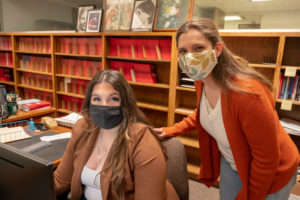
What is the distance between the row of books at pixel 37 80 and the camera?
4.05 m

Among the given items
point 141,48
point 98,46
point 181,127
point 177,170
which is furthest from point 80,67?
point 177,170

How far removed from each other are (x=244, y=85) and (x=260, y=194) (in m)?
0.56

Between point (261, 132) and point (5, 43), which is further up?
point (5, 43)

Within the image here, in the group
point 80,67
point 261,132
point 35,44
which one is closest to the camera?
point 261,132

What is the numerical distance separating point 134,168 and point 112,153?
14cm

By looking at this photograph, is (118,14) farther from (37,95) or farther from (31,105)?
(37,95)

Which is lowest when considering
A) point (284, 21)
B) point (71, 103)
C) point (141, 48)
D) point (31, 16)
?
point (71, 103)

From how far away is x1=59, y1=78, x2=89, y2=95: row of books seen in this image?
364cm

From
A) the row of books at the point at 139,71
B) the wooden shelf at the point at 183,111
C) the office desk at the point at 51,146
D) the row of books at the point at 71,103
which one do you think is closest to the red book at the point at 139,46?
the row of books at the point at 139,71

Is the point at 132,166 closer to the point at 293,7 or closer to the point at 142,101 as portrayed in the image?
the point at 142,101

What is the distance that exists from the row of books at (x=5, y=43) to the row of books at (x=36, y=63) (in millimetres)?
398

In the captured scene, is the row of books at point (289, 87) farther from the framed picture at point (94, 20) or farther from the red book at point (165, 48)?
the framed picture at point (94, 20)

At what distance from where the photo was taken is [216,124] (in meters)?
1.19

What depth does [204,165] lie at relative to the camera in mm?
1491
